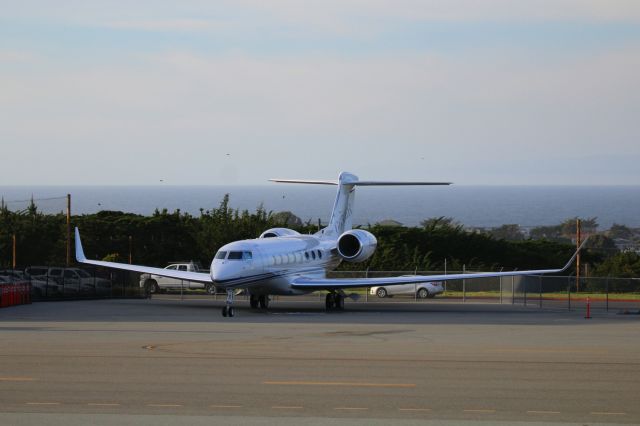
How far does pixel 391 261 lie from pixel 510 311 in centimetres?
2993

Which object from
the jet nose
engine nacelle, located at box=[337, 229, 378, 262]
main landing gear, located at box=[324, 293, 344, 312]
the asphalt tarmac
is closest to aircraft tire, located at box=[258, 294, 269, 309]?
main landing gear, located at box=[324, 293, 344, 312]

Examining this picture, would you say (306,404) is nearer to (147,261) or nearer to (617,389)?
(617,389)

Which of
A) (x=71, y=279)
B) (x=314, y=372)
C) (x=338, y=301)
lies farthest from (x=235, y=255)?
(x=314, y=372)

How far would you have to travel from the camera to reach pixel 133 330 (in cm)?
2695

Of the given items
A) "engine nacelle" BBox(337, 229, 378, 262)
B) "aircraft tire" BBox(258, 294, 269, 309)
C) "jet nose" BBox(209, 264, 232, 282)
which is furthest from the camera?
"engine nacelle" BBox(337, 229, 378, 262)

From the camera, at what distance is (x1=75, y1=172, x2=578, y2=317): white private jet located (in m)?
35.7

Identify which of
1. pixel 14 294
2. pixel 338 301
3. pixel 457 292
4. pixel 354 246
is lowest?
pixel 457 292

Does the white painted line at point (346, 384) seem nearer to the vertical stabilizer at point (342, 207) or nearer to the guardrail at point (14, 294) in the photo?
the guardrail at point (14, 294)

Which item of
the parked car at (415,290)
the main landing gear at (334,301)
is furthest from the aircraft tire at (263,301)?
the parked car at (415,290)

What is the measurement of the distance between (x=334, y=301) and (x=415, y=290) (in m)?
11.4

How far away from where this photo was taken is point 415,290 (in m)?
50.6

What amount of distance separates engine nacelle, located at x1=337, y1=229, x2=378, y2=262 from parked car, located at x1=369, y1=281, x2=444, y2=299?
982cm

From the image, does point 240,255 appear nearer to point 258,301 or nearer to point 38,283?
point 258,301

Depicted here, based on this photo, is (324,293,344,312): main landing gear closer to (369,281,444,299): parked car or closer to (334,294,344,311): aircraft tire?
(334,294,344,311): aircraft tire
